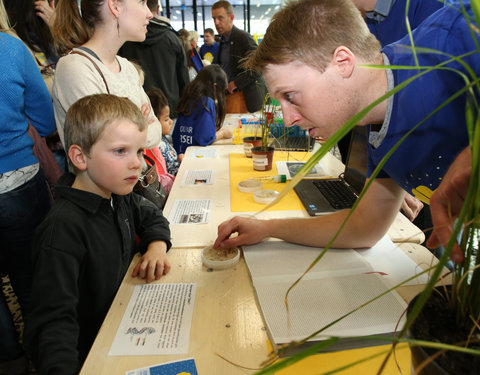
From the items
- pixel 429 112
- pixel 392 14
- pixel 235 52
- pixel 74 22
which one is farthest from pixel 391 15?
pixel 235 52

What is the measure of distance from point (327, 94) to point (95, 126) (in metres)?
0.84

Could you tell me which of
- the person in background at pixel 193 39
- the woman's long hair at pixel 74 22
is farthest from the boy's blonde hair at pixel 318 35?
the person in background at pixel 193 39

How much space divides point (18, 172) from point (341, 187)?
5.10 ft

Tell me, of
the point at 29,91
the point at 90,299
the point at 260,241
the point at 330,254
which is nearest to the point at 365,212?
the point at 330,254

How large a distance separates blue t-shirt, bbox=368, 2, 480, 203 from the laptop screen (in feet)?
1.82

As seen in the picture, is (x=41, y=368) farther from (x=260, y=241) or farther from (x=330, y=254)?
(x=330, y=254)

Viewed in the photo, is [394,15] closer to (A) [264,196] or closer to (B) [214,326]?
(A) [264,196]

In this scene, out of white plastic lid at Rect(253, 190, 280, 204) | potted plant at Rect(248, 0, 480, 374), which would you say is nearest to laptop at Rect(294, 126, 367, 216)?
white plastic lid at Rect(253, 190, 280, 204)

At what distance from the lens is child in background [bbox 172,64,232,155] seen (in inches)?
111

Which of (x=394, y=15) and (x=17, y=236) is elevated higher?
(x=394, y=15)

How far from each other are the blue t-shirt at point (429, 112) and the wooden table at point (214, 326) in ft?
0.99

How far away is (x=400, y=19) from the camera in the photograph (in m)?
1.83

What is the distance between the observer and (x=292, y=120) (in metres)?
1.04

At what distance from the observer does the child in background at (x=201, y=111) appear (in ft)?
9.25
